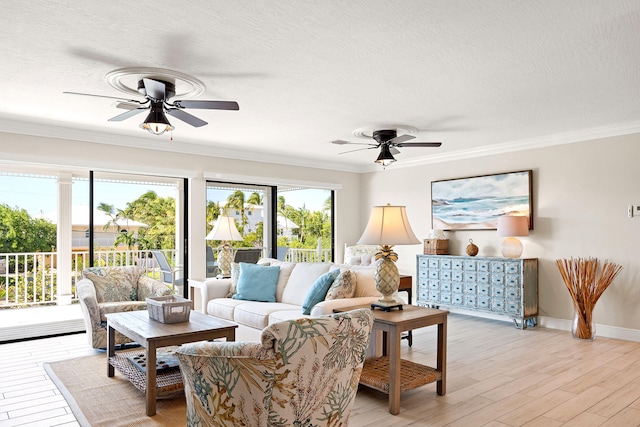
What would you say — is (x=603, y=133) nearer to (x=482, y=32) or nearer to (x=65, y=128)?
(x=482, y=32)

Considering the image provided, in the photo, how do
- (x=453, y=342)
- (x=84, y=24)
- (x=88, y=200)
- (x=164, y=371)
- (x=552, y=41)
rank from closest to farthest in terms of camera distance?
(x=84, y=24) → (x=552, y=41) → (x=164, y=371) → (x=453, y=342) → (x=88, y=200)

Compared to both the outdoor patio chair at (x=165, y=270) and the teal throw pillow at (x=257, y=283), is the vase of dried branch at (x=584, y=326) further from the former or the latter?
the outdoor patio chair at (x=165, y=270)

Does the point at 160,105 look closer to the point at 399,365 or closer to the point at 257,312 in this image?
the point at 257,312

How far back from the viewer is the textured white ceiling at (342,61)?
2.55m

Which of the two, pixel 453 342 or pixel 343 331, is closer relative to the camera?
pixel 343 331

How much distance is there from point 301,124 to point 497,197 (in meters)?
3.04

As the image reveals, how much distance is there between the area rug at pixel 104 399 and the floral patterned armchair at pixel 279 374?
1.15 m

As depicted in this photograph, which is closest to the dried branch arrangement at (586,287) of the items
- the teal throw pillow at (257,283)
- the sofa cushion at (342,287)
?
the sofa cushion at (342,287)

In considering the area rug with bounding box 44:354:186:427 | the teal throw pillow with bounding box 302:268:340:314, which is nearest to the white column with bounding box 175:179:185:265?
the area rug with bounding box 44:354:186:427

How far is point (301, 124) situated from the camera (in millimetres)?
5176

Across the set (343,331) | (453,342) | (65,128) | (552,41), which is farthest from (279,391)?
(65,128)

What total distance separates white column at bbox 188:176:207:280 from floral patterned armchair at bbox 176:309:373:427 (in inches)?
179

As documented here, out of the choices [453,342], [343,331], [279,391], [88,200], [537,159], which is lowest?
[453,342]

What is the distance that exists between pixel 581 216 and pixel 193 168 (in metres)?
5.08
